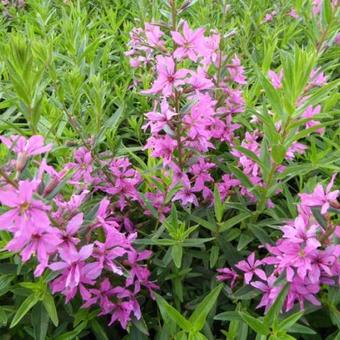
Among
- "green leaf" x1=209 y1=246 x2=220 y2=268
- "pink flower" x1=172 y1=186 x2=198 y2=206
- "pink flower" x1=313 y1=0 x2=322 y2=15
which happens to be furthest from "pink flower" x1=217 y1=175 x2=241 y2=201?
"pink flower" x1=313 y1=0 x2=322 y2=15

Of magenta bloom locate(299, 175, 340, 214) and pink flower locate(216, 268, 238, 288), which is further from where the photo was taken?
pink flower locate(216, 268, 238, 288)

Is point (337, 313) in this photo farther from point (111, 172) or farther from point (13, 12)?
point (13, 12)

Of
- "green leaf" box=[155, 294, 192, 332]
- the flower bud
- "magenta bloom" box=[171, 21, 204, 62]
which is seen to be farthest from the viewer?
"magenta bloom" box=[171, 21, 204, 62]

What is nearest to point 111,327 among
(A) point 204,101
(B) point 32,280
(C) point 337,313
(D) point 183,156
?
(B) point 32,280

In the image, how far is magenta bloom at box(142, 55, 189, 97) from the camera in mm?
1706

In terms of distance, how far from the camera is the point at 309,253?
1416mm

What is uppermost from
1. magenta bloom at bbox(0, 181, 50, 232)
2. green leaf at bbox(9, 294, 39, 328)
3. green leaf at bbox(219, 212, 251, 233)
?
magenta bloom at bbox(0, 181, 50, 232)

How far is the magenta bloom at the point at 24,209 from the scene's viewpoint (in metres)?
1.12

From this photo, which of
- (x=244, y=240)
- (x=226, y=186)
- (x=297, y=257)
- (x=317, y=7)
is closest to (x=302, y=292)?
(x=297, y=257)

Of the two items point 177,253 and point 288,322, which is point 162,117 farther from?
point 288,322

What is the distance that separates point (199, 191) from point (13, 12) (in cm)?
295

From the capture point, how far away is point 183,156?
6.15ft

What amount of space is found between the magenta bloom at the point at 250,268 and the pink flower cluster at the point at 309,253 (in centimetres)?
7

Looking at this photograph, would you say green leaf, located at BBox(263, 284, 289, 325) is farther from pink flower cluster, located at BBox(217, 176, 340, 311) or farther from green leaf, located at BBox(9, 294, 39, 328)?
green leaf, located at BBox(9, 294, 39, 328)
